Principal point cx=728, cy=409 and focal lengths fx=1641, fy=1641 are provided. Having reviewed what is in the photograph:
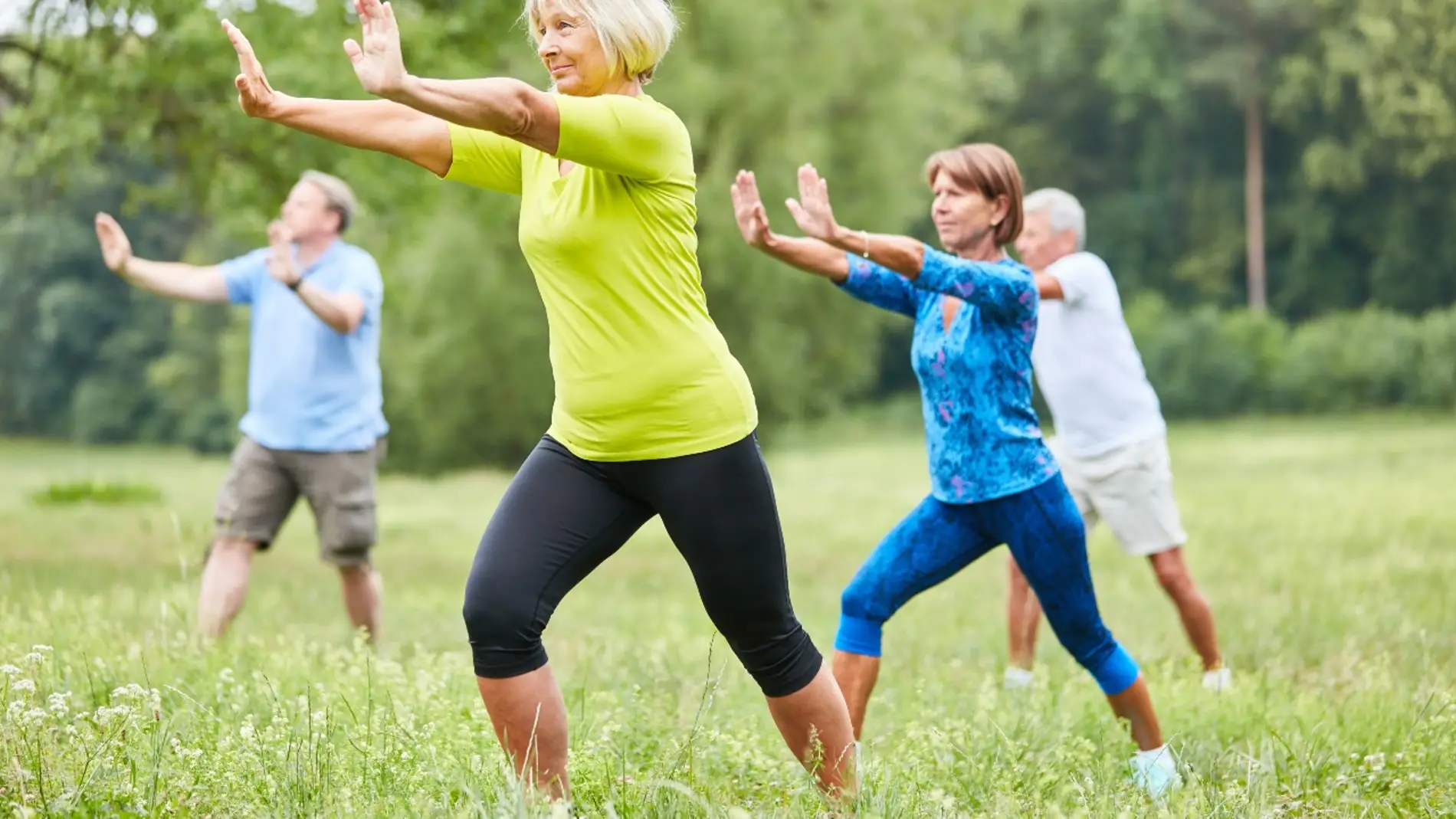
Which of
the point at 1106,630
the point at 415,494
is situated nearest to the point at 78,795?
the point at 1106,630

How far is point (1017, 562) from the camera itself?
191 inches

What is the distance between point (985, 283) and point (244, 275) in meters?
3.69

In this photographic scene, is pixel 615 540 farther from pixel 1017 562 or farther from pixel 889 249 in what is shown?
pixel 1017 562

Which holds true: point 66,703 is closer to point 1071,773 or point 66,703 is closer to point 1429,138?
point 1071,773

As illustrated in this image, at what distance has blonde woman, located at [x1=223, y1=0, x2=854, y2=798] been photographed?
3682 millimetres

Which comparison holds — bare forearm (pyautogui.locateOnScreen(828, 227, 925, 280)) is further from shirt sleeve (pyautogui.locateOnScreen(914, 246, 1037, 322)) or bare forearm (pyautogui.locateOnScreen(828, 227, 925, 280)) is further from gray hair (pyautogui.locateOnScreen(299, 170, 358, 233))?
gray hair (pyautogui.locateOnScreen(299, 170, 358, 233))

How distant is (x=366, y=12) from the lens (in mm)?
3109

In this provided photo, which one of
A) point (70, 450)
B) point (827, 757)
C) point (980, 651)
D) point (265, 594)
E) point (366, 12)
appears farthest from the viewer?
point (70, 450)

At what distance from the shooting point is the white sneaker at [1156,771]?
4.34 meters

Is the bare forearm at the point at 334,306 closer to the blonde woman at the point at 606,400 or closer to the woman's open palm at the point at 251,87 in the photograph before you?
the blonde woman at the point at 606,400

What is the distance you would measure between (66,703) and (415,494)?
21.3 m

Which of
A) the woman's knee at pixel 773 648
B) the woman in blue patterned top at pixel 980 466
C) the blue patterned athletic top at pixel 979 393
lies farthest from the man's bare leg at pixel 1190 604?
the woman's knee at pixel 773 648

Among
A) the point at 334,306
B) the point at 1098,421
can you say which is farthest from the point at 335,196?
the point at 1098,421

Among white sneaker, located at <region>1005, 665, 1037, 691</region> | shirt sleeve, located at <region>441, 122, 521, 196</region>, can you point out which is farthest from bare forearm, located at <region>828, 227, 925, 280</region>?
white sneaker, located at <region>1005, 665, 1037, 691</region>
